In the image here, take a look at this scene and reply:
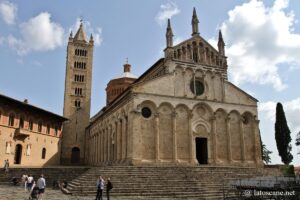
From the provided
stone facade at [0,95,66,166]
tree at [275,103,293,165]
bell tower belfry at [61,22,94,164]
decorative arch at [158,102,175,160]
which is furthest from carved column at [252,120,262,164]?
bell tower belfry at [61,22,94,164]

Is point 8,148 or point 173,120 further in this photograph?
point 8,148

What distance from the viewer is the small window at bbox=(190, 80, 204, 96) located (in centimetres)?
2802

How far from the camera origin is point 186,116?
1052 inches

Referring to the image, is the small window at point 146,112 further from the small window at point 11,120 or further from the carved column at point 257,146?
the small window at point 11,120

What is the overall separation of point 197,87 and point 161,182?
41.4ft

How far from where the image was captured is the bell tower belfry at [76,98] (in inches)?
1715

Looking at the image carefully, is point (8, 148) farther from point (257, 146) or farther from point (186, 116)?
point (257, 146)

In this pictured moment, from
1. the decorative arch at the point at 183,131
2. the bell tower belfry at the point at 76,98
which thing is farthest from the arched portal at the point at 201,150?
the bell tower belfry at the point at 76,98

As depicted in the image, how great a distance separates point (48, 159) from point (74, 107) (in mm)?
10018

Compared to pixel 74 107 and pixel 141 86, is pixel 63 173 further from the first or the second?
pixel 74 107

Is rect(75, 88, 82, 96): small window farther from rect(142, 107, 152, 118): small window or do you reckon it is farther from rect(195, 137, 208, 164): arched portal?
rect(195, 137, 208, 164): arched portal

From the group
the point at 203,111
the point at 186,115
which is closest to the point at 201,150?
the point at 203,111

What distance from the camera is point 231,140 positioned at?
28281 millimetres

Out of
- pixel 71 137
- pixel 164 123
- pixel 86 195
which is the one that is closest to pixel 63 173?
pixel 86 195
